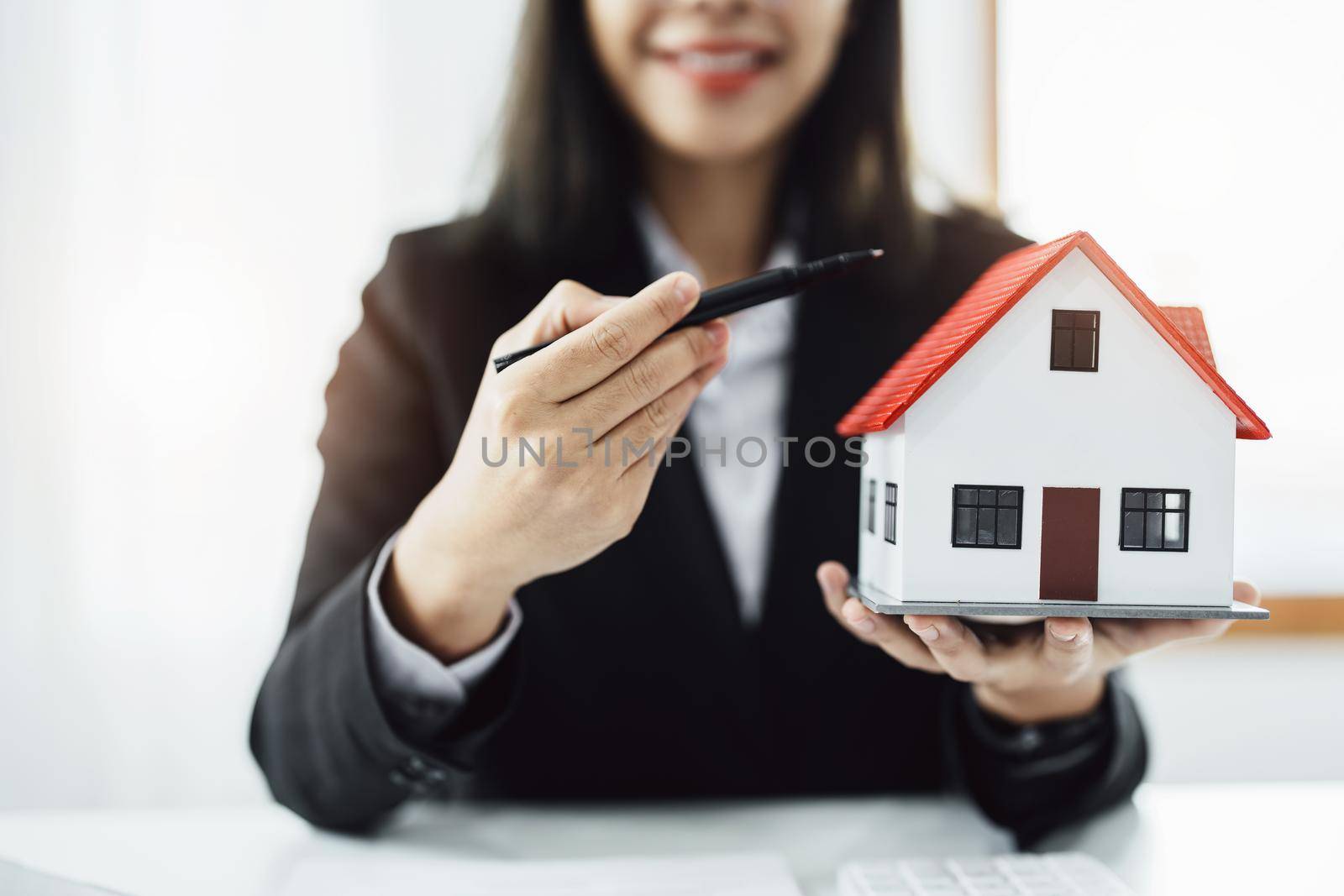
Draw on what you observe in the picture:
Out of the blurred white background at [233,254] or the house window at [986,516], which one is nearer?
the house window at [986,516]

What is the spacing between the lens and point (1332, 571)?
4.02 feet

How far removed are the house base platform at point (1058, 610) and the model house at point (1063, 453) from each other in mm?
10

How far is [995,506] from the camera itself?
0.60m

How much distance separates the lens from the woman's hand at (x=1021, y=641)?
57 cm

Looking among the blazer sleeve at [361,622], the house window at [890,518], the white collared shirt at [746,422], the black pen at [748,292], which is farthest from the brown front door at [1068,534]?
the blazer sleeve at [361,622]

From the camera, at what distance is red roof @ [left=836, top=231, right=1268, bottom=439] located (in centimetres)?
58

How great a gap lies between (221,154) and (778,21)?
2.25 feet

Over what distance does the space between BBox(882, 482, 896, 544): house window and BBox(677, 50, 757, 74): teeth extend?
0.46m

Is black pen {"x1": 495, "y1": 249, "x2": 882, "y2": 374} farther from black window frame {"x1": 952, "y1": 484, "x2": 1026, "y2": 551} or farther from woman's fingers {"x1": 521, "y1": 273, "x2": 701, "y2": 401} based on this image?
black window frame {"x1": 952, "y1": 484, "x2": 1026, "y2": 551}

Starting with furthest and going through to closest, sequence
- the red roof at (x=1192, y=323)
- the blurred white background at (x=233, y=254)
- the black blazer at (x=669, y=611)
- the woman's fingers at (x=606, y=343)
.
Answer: the blurred white background at (x=233, y=254)
the black blazer at (x=669, y=611)
the red roof at (x=1192, y=323)
the woman's fingers at (x=606, y=343)

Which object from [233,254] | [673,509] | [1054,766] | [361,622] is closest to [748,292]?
[673,509]

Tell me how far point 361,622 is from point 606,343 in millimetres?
350

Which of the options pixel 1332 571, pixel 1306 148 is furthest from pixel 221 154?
pixel 1332 571

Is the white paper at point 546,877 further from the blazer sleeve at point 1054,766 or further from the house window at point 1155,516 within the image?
the house window at point 1155,516
